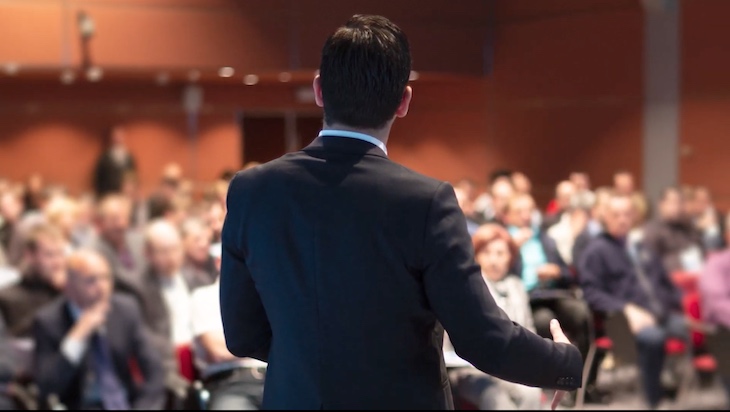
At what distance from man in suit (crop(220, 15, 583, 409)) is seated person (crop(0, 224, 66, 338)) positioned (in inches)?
136

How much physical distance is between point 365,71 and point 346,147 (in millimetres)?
125

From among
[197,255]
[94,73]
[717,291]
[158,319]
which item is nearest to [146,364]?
[158,319]

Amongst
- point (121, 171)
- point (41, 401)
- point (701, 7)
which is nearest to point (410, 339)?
point (41, 401)

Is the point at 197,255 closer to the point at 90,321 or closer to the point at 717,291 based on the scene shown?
the point at 90,321

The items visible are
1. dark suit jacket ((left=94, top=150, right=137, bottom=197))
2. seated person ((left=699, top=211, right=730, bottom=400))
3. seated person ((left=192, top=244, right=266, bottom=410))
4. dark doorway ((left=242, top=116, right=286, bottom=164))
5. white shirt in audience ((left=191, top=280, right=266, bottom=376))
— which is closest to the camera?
seated person ((left=192, top=244, right=266, bottom=410))

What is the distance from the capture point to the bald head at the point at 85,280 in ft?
15.1

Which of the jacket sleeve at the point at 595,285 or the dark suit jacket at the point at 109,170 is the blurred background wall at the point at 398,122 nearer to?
the dark suit jacket at the point at 109,170

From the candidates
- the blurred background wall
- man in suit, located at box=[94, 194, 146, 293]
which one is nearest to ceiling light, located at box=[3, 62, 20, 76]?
the blurred background wall

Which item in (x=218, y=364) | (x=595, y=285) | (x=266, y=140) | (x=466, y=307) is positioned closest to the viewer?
(x=466, y=307)

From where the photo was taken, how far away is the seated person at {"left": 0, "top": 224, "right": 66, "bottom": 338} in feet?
15.8

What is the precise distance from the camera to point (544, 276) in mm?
6289

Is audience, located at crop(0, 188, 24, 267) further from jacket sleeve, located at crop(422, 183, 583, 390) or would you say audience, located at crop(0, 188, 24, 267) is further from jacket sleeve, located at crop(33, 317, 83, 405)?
jacket sleeve, located at crop(422, 183, 583, 390)

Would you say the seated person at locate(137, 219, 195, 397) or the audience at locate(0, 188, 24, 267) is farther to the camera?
the audience at locate(0, 188, 24, 267)

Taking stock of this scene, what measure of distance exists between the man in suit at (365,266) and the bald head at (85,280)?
124 inches
